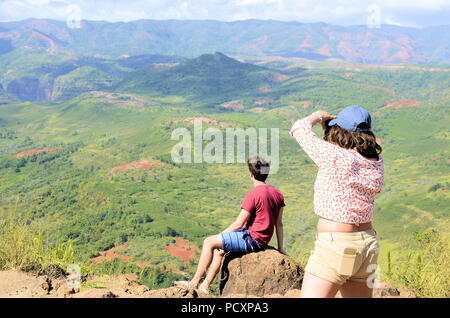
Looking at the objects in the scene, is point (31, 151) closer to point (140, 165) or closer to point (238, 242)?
point (140, 165)

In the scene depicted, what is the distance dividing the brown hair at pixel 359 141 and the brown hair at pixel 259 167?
3.91 feet

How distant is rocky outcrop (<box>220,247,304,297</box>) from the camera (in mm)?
4121

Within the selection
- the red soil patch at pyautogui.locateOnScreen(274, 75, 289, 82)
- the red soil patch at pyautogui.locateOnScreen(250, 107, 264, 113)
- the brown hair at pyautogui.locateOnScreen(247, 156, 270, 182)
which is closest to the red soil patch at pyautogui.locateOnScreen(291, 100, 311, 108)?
the red soil patch at pyautogui.locateOnScreen(250, 107, 264, 113)

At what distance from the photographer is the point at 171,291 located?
379 cm

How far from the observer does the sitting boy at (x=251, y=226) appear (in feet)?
13.2

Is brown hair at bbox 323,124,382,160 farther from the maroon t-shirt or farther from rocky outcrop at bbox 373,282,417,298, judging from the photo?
rocky outcrop at bbox 373,282,417,298

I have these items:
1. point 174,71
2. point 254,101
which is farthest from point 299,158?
point 174,71

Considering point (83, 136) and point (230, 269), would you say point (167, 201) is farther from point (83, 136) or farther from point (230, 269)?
point (230, 269)

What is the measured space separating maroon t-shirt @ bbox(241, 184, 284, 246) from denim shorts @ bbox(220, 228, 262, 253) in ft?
0.19

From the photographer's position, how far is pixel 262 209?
404 centimetres

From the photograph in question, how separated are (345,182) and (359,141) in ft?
1.04

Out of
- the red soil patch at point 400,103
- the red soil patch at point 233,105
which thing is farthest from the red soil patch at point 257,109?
the red soil patch at point 400,103

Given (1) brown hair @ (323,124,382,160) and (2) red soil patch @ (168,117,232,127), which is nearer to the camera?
(1) brown hair @ (323,124,382,160)

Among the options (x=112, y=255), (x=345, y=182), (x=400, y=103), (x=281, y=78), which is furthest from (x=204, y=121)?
(x=345, y=182)
